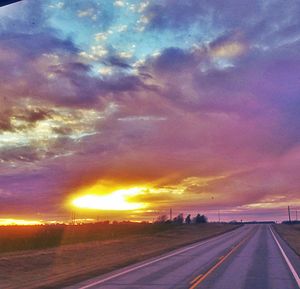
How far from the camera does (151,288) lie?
1517cm

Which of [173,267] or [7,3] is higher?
[7,3]

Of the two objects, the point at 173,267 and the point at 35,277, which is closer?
the point at 35,277

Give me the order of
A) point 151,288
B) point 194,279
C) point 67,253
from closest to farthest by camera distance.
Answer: point 151,288 < point 194,279 < point 67,253

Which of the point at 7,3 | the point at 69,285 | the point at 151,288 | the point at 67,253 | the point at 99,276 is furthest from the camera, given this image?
the point at 67,253

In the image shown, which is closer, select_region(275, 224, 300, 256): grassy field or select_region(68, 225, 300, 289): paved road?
select_region(68, 225, 300, 289): paved road

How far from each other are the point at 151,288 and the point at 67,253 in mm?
19458

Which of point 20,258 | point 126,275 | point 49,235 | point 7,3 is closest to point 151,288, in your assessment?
point 126,275

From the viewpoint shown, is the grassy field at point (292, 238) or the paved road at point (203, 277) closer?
the paved road at point (203, 277)

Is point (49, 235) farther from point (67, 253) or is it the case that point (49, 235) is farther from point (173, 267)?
point (173, 267)

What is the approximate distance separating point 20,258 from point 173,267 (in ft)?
34.3

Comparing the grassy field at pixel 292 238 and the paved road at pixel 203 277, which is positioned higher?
the grassy field at pixel 292 238

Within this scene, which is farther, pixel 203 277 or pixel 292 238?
pixel 292 238

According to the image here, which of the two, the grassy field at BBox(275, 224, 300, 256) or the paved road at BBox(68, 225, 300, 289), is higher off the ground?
the grassy field at BBox(275, 224, 300, 256)

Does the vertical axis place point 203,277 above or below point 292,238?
below
